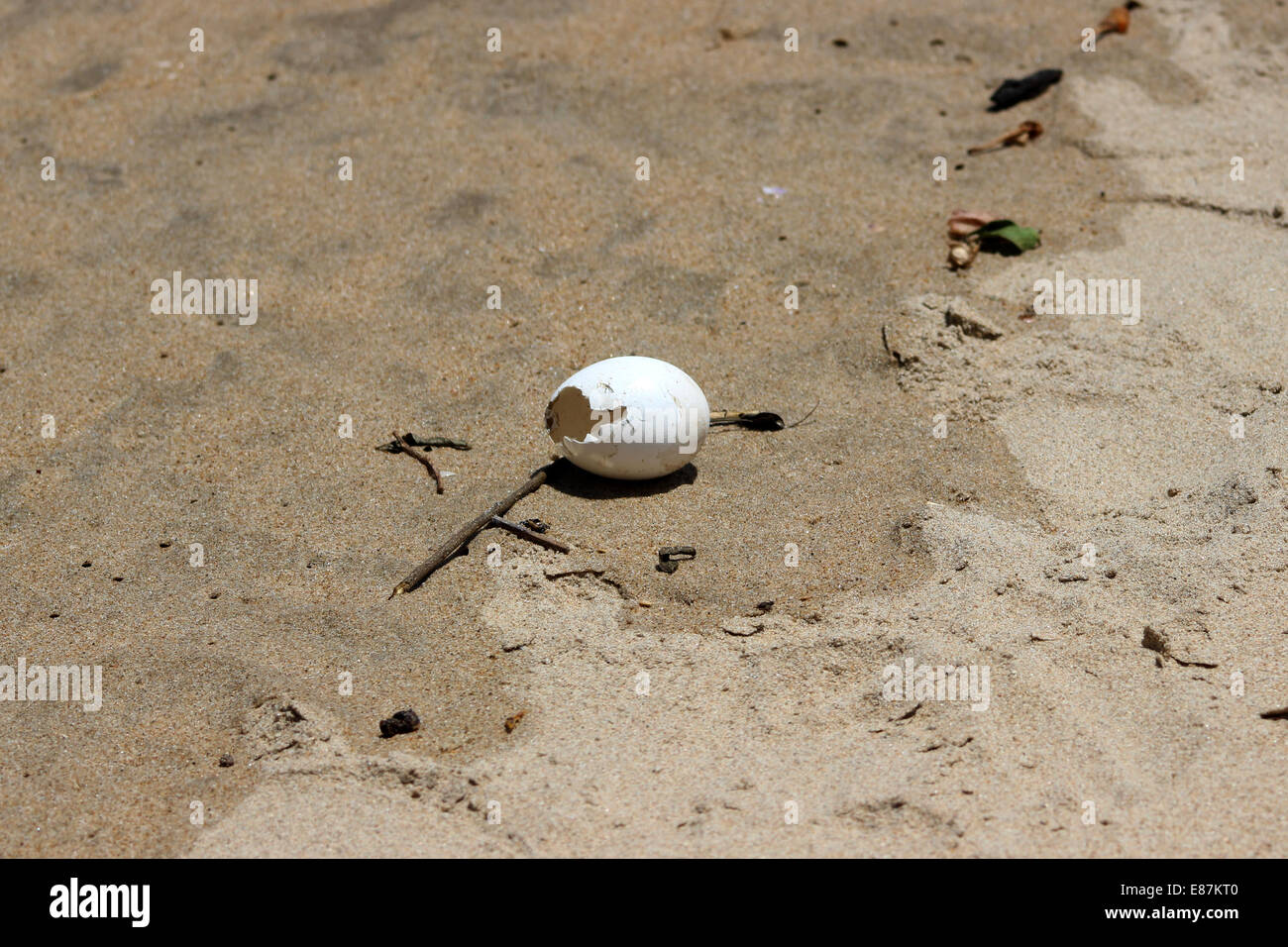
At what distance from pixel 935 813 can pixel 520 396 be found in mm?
2393

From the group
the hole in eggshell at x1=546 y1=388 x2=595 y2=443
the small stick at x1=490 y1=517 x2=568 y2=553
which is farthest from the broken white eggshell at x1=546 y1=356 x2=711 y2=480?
the small stick at x1=490 y1=517 x2=568 y2=553

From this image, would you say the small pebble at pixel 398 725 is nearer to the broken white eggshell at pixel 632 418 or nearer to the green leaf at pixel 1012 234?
the broken white eggshell at pixel 632 418

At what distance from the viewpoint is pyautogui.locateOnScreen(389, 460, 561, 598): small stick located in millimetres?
3646

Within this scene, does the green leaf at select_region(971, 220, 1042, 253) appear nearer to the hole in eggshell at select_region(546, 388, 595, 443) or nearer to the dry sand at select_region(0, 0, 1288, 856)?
the dry sand at select_region(0, 0, 1288, 856)

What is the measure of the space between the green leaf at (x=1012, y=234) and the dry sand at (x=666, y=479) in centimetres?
11

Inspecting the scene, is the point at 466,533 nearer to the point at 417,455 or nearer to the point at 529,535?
the point at 529,535

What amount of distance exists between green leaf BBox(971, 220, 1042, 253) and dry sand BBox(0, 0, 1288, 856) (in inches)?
4.3

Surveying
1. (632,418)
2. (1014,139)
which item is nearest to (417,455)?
(632,418)

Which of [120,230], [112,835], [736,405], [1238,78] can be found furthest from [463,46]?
[112,835]

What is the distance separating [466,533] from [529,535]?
0.65 ft

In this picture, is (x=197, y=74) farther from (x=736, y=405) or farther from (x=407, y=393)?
(x=736, y=405)

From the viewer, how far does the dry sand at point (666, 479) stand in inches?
116

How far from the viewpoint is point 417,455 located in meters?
4.28

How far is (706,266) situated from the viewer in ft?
17.1
